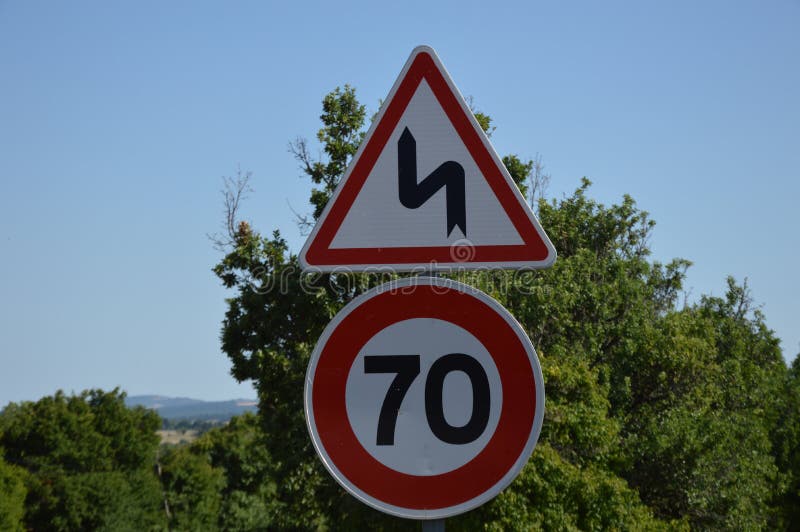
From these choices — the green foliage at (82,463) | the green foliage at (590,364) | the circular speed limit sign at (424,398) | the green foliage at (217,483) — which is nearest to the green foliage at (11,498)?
the green foliage at (82,463)

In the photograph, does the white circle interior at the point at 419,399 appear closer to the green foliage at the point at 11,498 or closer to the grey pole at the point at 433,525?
the grey pole at the point at 433,525

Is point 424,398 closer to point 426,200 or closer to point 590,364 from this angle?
point 426,200

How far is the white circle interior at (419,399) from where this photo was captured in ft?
7.54

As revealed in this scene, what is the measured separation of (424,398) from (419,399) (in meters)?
0.01

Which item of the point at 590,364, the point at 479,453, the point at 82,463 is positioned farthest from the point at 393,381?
the point at 82,463

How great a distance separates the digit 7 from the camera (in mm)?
2318

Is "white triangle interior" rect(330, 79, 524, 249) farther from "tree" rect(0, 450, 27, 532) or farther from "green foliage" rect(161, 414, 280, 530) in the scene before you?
"green foliage" rect(161, 414, 280, 530)

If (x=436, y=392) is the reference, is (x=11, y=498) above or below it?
below

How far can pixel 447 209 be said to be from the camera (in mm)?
2555

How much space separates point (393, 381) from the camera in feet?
7.68

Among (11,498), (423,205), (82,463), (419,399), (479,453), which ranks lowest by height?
(11,498)

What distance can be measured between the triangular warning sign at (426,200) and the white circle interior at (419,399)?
0.24 metres

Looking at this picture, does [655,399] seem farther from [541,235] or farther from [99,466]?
[99,466]

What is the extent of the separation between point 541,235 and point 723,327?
2451cm
